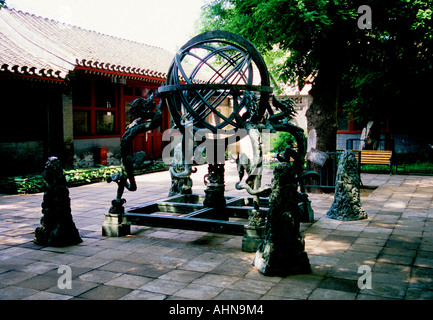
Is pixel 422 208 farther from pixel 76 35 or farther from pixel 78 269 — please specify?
pixel 76 35

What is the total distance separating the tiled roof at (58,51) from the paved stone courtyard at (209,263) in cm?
509

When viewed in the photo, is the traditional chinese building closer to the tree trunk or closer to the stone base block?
the tree trunk

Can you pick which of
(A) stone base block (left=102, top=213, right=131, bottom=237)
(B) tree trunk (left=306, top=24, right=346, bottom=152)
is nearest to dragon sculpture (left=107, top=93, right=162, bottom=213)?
(A) stone base block (left=102, top=213, right=131, bottom=237)

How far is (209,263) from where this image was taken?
480 centimetres

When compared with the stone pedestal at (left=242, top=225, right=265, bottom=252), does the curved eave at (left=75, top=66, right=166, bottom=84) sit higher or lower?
higher

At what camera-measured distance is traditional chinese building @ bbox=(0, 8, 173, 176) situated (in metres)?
11.2

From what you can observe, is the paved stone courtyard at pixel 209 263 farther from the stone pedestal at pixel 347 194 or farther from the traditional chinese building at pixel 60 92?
the traditional chinese building at pixel 60 92

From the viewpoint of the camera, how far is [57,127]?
12664mm

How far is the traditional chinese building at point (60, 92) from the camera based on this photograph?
11.2 m

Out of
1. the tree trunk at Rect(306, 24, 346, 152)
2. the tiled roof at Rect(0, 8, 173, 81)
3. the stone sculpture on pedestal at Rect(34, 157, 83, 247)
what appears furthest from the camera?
the tiled roof at Rect(0, 8, 173, 81)

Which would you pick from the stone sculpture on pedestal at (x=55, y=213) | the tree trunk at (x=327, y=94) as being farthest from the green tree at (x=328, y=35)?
the stone sculpture on pedestal at (x=55, y=213)

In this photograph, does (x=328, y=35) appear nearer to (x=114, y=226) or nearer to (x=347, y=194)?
(x=347, y=194)

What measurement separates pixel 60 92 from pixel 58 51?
4.08ft
